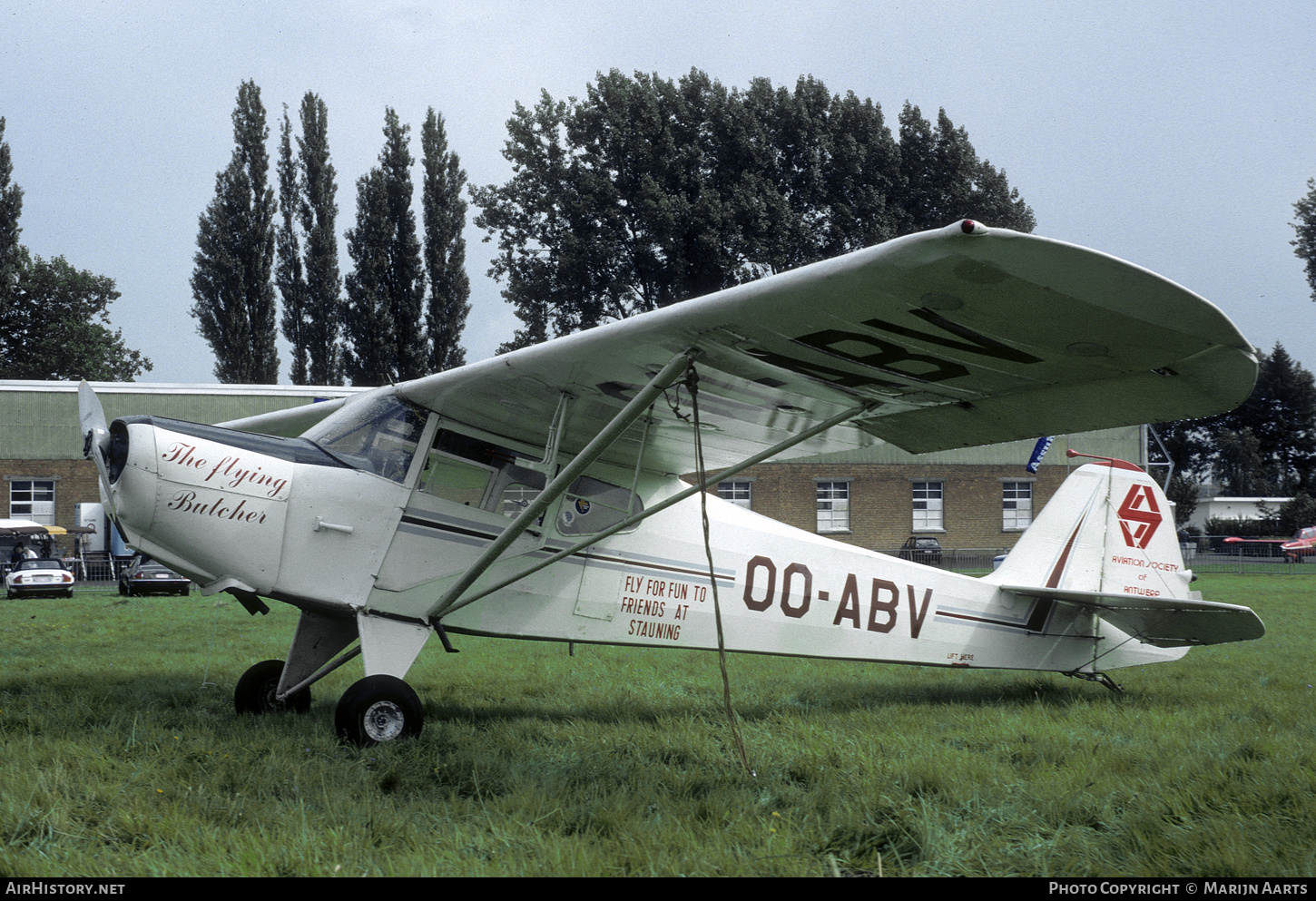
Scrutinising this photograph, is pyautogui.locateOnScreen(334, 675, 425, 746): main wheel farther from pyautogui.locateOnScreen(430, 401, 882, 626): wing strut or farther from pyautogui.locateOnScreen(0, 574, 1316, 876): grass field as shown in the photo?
pyautogui.locateOnScreen(430, 401, 882, 626): wing strut

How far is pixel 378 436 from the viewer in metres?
6.02

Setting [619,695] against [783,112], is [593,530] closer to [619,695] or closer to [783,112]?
[619,695]

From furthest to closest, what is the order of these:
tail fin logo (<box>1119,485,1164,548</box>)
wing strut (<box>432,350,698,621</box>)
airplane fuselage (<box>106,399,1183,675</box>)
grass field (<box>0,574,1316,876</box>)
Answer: tail fin logo (<box>1119,485,1164,548</box>) → airplane fuselage (<box>106,399,1183,675</box>) → wing strut (<box>432,350,698,621</box>) → grass field (<box>0,574,1316,876</box>)

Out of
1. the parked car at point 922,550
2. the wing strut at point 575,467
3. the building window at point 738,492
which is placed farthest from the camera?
the building window at point 738,492

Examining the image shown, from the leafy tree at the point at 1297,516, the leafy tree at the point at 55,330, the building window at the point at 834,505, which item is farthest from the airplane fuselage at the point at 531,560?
the leafy tree at the point at 1297,516

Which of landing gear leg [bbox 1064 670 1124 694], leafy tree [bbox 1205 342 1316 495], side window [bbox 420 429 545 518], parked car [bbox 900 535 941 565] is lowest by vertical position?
parked car [bbox 900 535 941 565]

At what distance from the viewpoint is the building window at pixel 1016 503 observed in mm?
37656

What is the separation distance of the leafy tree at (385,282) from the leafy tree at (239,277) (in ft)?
11.8

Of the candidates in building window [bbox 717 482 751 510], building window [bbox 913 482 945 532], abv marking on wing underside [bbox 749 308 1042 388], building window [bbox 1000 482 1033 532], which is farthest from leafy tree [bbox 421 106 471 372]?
abv marking on wing underside [bbox 749 308 1042 388]

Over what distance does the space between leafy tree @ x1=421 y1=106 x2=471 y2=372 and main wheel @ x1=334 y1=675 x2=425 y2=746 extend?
35.1m

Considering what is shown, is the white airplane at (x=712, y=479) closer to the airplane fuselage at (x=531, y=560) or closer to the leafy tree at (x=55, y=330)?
the airplane fuselage at (x=531, y=560)

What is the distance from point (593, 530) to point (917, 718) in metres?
2.67

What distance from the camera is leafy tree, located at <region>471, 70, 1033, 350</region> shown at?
37.3 meters
